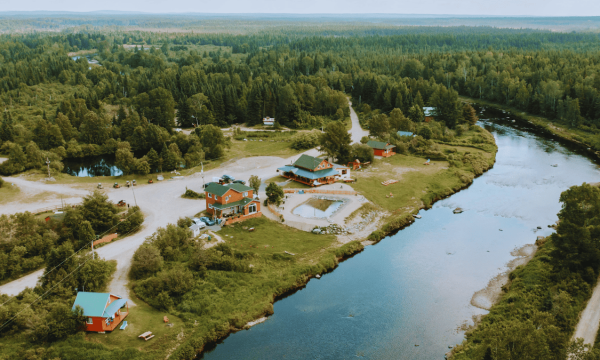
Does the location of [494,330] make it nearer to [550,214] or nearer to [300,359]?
[300,359]

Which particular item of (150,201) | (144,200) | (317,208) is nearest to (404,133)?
(317,208)

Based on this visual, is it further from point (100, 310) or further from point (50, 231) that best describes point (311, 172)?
point (100, 310)

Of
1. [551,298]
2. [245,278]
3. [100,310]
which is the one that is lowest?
[245,278]

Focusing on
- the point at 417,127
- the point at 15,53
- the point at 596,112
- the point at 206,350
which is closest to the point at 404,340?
the point at 206,350

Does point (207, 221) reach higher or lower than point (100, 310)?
lower

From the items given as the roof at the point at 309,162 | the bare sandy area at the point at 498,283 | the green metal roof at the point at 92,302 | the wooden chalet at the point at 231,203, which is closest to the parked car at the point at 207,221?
the wooden chalet at the point at 231,203
